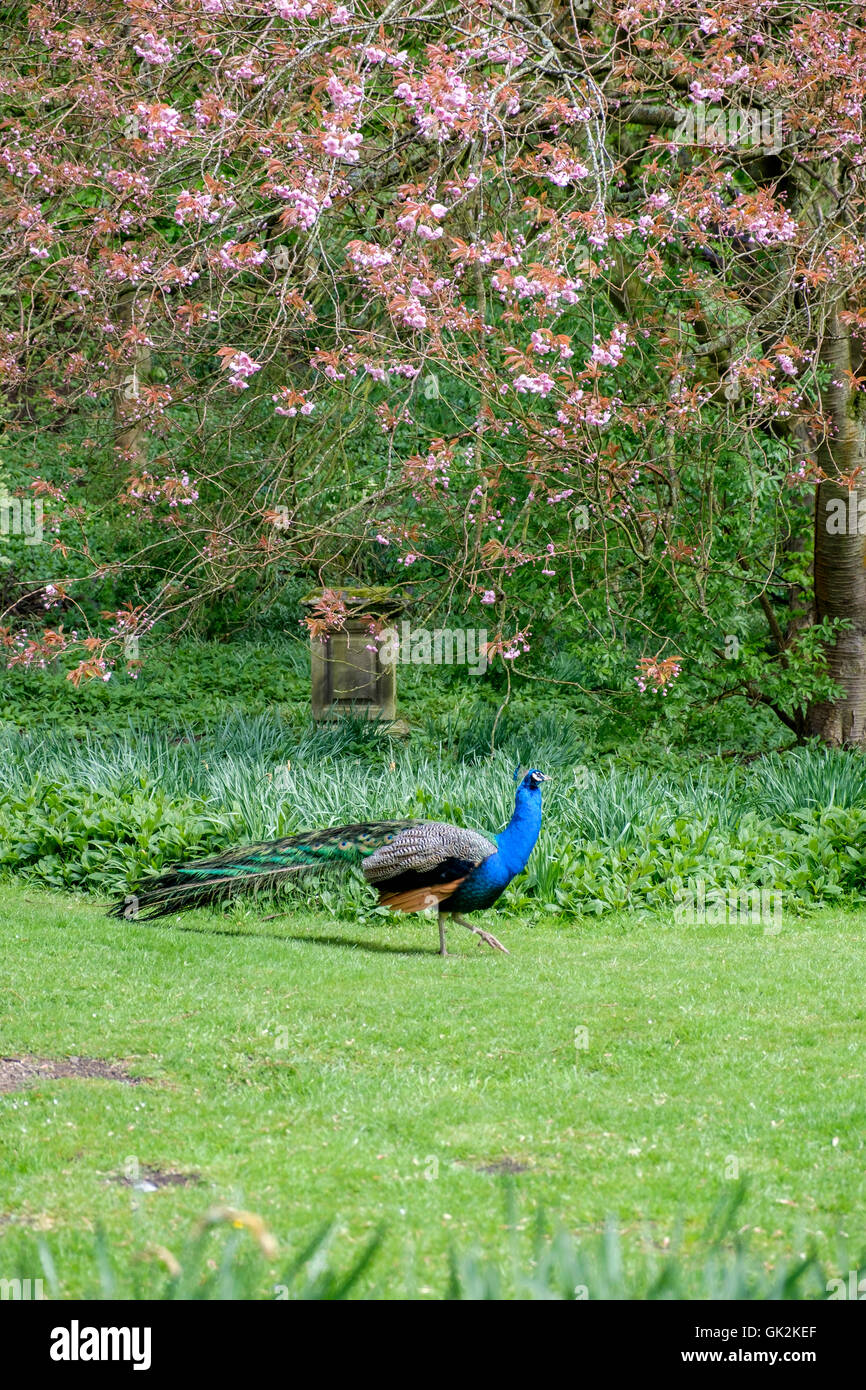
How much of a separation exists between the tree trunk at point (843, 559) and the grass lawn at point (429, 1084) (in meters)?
3.41

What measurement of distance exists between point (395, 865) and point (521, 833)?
0.70 meters

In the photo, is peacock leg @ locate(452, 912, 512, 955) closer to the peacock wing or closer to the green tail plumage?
the peacock wing

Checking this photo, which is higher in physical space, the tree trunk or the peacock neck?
the tree trunk

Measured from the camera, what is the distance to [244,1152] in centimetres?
444

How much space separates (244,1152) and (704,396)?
5.17 metres

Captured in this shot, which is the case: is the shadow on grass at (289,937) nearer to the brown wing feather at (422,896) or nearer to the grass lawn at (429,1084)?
the grass lawn at (429,1084)

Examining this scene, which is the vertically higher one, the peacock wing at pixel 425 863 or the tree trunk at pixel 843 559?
the tree trunk at pixel 843 559

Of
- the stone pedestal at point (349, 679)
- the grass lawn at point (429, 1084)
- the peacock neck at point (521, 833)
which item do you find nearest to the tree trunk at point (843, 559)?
the grass lawn at point (429, 1084)

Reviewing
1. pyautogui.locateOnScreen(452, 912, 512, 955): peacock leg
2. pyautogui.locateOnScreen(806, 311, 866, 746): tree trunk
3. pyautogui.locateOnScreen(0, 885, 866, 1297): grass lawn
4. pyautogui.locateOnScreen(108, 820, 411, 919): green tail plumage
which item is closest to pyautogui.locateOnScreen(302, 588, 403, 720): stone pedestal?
pyautogui.locateOnScreen(806, 311, 866, 746): tree trunk

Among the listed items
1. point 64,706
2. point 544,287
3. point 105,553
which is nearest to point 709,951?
point 544,287

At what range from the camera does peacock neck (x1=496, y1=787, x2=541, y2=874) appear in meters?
7.19

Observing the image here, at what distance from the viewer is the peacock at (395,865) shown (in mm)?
7113
